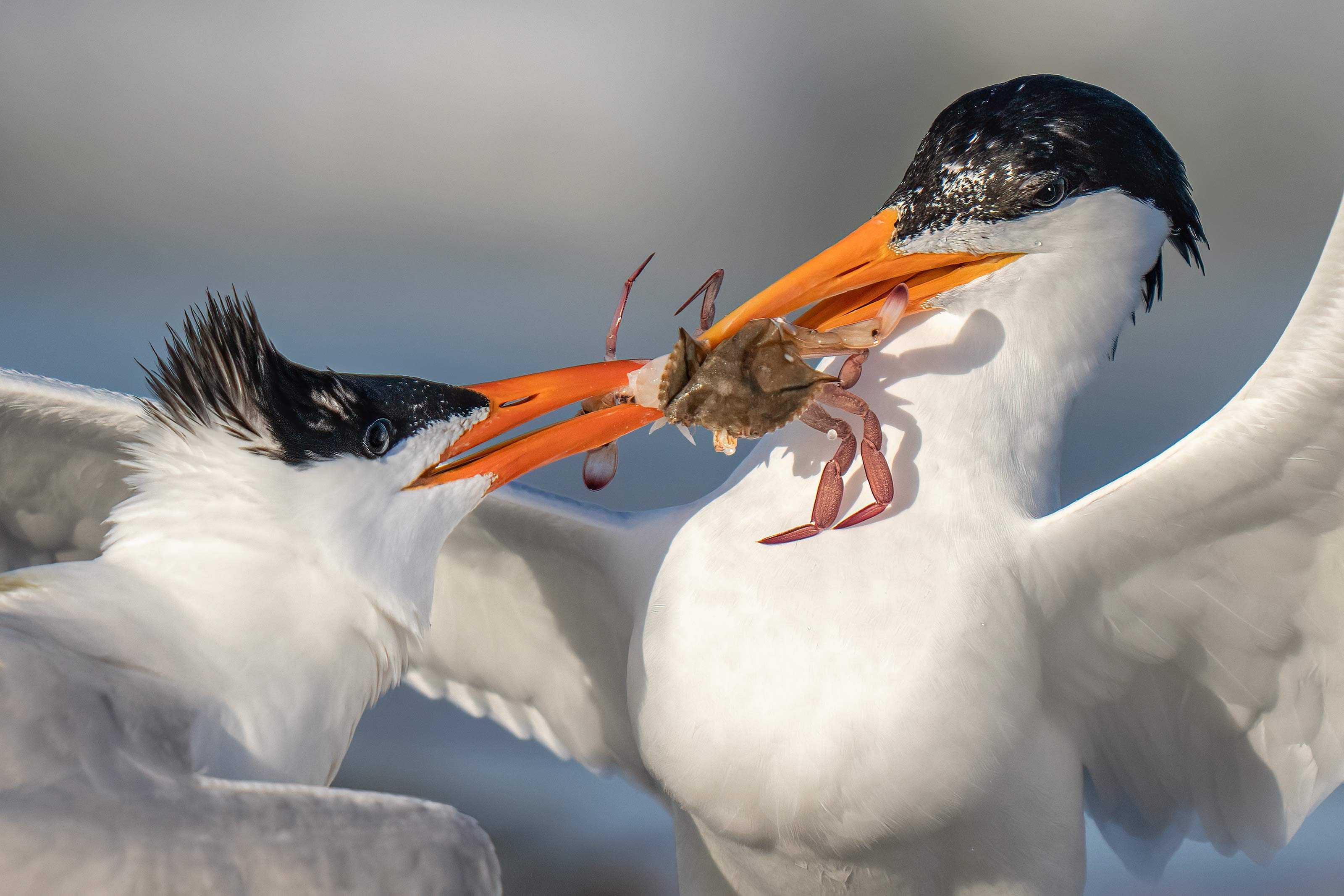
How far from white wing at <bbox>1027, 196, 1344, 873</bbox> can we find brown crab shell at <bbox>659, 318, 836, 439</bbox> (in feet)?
1.42

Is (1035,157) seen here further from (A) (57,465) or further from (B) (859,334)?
(A) (57,465)

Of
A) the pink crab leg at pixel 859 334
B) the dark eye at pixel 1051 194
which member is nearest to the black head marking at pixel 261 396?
the pink crab leg at pixel 859 334

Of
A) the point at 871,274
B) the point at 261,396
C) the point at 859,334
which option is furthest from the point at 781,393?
the point at 261,396

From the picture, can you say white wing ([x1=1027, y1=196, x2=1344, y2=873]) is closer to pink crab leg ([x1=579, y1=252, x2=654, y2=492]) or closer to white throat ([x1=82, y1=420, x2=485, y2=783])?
pink crab leg ([x1=579, y1=252, x2=654, y2=492])

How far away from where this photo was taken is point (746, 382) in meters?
1.64

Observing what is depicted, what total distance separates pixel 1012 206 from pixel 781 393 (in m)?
0.48

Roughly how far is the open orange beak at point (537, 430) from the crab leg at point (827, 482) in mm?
251

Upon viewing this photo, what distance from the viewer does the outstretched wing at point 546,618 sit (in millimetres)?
2133

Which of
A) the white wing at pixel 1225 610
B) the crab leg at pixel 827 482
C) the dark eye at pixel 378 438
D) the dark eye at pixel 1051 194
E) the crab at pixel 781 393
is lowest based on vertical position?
the white wing at pixel 1225 610

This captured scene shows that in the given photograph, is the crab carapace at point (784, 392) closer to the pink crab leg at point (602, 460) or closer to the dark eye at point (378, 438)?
the pink crab leg at point (602, 460)

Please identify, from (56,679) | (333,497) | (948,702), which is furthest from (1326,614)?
(56,679)

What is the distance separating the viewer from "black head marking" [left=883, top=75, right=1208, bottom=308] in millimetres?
1742

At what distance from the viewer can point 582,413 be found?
1.86 meters

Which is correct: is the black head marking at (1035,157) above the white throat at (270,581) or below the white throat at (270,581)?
above
